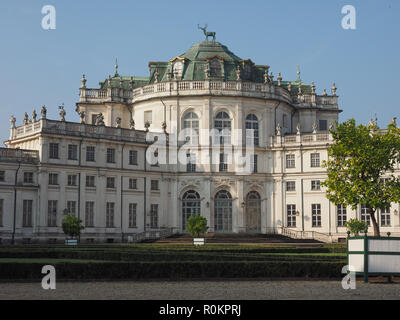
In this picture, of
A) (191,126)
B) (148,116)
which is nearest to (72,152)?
(148,116)

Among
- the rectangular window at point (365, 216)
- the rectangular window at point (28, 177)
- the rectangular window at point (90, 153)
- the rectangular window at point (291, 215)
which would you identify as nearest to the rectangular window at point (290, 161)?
the rectangular window at point (291, 215)

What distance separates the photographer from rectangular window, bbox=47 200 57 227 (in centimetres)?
5922

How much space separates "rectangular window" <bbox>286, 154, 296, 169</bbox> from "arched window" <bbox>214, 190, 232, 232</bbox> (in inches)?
307

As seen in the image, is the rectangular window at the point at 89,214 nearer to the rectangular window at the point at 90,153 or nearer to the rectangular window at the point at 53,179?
the rectangular window at the point at 53,179

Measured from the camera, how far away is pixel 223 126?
70.8 meters

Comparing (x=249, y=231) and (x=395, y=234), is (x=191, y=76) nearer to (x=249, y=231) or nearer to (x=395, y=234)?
(x=249, y=231)

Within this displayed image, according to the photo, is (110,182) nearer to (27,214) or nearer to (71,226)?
(71,226)

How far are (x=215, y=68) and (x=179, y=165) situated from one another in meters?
12.9

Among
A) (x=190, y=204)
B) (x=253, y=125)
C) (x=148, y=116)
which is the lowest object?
(x=190, y=204)

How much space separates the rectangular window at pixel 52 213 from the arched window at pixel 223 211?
62.6ft

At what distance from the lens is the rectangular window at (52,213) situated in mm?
59219

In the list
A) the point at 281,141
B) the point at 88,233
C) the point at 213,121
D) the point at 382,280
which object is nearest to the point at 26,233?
the point at 88,233

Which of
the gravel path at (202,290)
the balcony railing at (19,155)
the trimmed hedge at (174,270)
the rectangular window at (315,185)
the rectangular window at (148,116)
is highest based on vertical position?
the rectangular window at (148,116)

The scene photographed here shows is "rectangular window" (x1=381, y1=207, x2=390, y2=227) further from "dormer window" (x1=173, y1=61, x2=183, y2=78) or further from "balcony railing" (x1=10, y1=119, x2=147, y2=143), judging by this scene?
"dormer window" (x1=173, y1=61, x2=183, y2=78)
